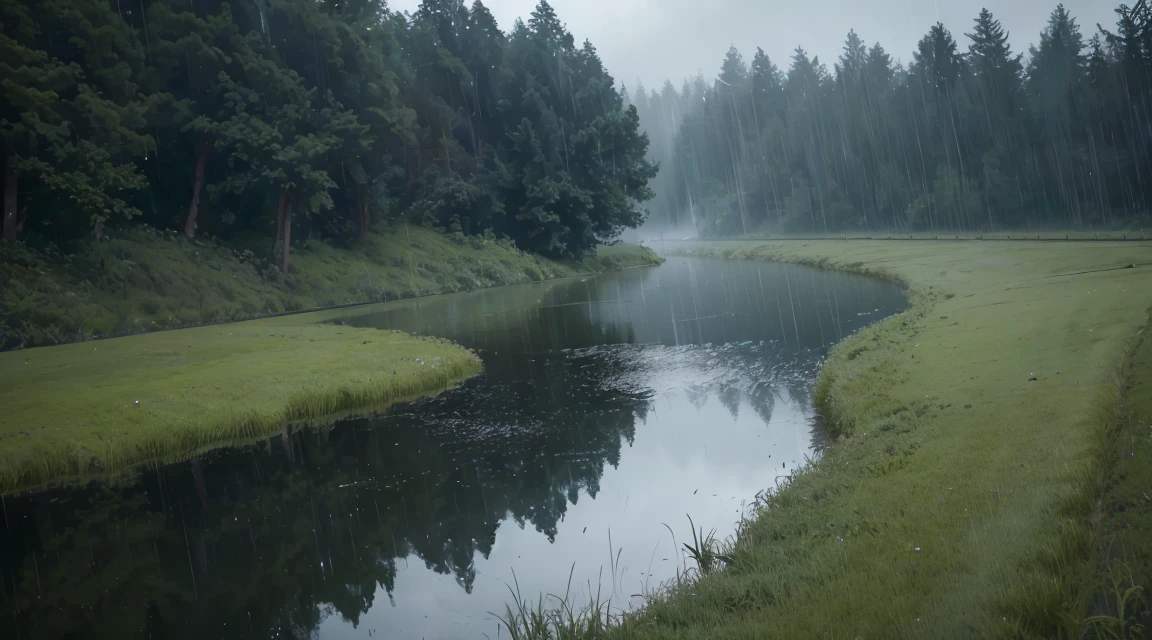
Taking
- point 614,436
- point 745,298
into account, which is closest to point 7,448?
point 614,436

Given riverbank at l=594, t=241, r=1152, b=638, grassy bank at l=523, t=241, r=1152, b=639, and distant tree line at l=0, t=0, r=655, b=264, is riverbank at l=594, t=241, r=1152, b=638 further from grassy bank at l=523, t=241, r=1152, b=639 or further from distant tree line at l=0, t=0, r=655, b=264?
distant tree line at l=0, t=0, r=655, b=264

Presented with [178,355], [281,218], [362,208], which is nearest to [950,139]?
[362,208]

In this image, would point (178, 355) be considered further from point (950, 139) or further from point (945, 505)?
point (950, 139)

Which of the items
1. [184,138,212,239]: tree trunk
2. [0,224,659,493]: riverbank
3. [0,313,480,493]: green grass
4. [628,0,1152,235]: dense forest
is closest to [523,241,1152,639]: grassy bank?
[0,313,480,493]: green grass

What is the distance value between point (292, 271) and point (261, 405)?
2996cm

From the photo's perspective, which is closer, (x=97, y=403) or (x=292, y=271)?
(x=97, y=403)

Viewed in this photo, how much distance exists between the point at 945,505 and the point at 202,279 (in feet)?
126

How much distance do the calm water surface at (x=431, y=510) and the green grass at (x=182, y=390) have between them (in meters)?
0.96

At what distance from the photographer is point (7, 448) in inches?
576

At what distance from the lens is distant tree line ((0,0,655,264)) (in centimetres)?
3403

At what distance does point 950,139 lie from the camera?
75688mm

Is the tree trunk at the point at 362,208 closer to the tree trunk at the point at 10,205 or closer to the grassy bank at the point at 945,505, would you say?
the tree trunk at the point at 10,205

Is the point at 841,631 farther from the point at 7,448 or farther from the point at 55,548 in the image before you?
the point at 7,448

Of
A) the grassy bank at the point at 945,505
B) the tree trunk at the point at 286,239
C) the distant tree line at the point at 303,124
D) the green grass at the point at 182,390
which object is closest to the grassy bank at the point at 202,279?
the tree trunk at the point at 286,239
